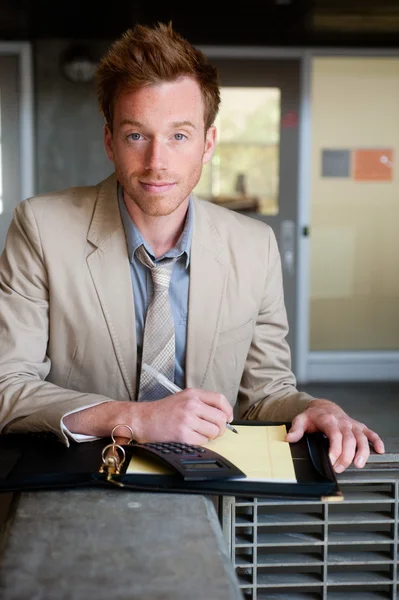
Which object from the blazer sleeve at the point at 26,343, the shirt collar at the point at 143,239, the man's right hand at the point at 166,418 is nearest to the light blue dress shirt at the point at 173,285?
the shirt collar at the point at 143,239

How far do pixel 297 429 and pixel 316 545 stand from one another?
29 cm

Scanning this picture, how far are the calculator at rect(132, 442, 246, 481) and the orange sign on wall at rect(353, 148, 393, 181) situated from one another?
5570 mm

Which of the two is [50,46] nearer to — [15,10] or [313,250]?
[15,10]

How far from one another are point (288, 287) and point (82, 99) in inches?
87.8

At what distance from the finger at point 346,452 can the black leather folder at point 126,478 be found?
21mm

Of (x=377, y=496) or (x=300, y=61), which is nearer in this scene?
(x=377, y=496)

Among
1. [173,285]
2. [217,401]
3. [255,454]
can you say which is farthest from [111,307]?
[255,454]

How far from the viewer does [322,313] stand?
663cm

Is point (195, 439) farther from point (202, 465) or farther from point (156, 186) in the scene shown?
point (156, 186)

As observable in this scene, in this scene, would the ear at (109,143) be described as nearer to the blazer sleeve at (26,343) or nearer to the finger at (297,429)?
the blazer sleeve at (26,343)

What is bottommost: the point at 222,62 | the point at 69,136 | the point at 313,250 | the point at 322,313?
the point at 322,313

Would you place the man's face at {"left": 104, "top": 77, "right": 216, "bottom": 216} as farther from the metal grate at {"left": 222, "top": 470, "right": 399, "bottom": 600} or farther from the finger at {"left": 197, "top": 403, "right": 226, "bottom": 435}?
the metal grate at {"left": 222, "top": 470, "right": 399, "bottom": 600}

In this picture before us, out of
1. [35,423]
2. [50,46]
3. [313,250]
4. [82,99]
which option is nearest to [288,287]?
[313,250]

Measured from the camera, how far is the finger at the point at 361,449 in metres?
1.17
